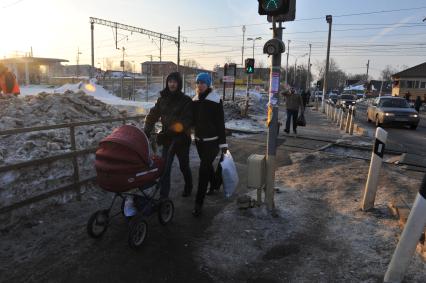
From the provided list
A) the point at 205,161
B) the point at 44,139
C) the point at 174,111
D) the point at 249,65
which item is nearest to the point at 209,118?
the point at 174,111

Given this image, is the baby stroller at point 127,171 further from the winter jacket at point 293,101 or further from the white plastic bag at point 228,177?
the winter jacket at point 293,101

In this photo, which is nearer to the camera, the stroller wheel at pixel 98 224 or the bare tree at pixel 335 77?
the stroller wheel at pixel 98 224

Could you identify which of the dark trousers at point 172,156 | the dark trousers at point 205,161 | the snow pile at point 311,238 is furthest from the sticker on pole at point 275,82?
the snow pile at point 311,238

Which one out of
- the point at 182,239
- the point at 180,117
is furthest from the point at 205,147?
the point at 182,239

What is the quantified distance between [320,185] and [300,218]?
178 centimetres

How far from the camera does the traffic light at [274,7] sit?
498cm

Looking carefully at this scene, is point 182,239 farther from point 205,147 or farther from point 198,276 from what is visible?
point 205,147

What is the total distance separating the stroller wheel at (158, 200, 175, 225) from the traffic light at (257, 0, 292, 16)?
2782mm

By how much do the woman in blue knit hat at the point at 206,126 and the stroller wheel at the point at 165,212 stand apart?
394mm

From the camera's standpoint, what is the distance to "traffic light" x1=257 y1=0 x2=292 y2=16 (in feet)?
16.4

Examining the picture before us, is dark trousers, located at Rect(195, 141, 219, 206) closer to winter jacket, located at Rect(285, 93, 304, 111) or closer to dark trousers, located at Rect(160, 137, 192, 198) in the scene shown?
dark trousers, located at Rect(160, 137, 192, 198)

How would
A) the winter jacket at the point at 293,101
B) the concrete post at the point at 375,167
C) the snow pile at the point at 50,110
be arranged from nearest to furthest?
the concrete post at the point at 375,167
the snow pile at the point at 50,110
the winter jacket at the point at 293,101

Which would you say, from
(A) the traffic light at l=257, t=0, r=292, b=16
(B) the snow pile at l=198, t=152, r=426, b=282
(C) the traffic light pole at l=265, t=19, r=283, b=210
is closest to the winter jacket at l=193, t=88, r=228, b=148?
(C) the traffic light pole at l=265, t=19, r=283, b=210

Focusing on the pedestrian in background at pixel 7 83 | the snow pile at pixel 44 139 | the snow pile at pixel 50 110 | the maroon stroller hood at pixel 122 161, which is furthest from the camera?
the pedestrian in background at pixel 7 83
